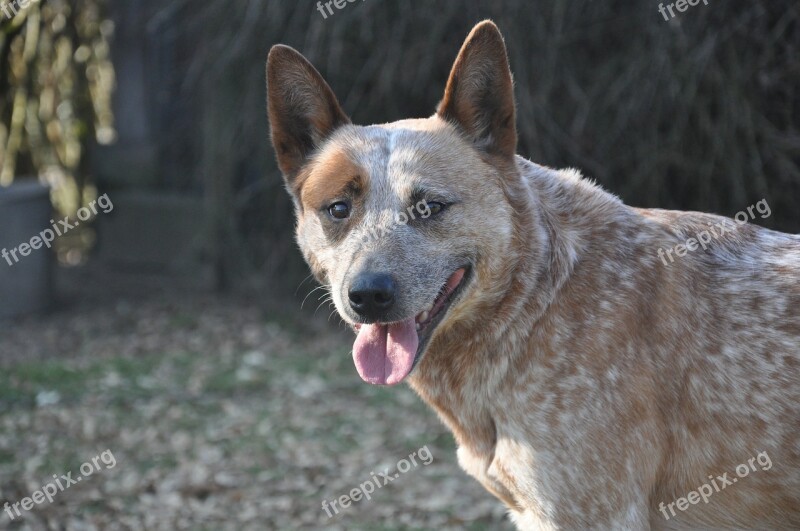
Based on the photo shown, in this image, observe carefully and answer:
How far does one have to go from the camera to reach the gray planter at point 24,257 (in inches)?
275

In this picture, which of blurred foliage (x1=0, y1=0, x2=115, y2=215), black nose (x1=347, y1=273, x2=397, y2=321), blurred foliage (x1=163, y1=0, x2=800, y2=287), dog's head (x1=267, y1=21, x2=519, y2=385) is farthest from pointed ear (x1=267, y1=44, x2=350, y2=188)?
blurred foliage (x1=0, y1=0, x2=115, y2=215)

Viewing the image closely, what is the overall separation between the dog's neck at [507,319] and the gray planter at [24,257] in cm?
522

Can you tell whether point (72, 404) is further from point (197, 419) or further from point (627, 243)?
point (627, 243)

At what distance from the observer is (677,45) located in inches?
217

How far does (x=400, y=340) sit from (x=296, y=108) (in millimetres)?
959

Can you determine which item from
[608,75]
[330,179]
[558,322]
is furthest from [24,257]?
[558,322]

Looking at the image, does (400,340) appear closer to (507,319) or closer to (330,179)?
(507,319)

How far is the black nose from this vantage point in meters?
2.59

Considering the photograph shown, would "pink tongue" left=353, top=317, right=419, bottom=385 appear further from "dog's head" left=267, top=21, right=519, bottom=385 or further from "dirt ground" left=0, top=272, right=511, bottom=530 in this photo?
"dirt ground" left=0, top=272, right=511, bottom=530

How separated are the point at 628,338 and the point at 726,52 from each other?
3.55 metres

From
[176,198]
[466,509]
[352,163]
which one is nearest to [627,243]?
[352,163]

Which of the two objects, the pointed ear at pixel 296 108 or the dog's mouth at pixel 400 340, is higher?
the pointed ear at pixel 296 108

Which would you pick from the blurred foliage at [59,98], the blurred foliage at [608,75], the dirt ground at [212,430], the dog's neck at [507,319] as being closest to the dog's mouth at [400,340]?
the dog's neck at [507,319]

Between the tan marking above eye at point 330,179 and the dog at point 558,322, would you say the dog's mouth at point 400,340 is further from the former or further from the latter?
the tan marking above eye at point 330,179
